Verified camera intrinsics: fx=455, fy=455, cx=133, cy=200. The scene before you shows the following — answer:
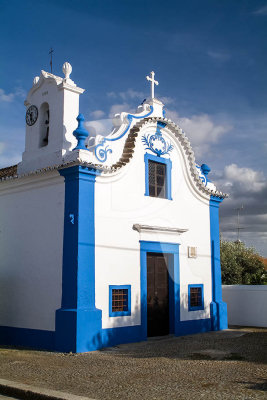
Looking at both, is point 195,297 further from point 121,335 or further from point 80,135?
point 80,135

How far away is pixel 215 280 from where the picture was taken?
45.6 ft

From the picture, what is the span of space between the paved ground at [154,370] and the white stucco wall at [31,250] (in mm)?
1170

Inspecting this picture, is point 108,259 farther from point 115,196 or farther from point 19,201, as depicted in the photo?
point 19,201

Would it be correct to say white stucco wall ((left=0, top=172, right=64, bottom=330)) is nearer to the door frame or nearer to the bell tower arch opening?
the bell tower arch opening

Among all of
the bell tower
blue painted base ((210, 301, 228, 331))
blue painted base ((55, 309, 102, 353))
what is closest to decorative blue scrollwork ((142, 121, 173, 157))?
the bell tower

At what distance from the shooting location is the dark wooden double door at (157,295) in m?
11.9

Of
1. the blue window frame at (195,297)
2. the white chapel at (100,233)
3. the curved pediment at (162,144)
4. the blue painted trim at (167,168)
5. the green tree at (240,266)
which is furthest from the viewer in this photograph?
the green tree at (240,266)

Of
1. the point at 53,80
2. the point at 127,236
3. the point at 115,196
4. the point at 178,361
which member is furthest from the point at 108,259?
the point at 53,80

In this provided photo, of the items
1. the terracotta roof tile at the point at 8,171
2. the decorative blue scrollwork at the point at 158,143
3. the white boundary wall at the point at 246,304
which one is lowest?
the white boundary wall at the point at 246,304

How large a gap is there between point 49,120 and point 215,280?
6839 millimetres

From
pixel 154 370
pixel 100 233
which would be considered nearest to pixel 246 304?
pixel 100 233

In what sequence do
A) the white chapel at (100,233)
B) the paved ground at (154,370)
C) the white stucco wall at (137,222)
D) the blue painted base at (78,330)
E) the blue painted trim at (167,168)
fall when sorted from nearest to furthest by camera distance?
the paved ground at (154,370)
the blue painted base at (78,330)
the white chapel at (100,233)
the white stucco wall at (137,222)
the blue painted trim at (167,168)

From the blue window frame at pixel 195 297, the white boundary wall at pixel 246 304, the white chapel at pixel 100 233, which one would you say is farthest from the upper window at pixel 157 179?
the white boundary wall at pixel 246 304

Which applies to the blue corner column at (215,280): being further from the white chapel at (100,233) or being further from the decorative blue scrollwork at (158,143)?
the decorative blue scrollwork at (158,143)
